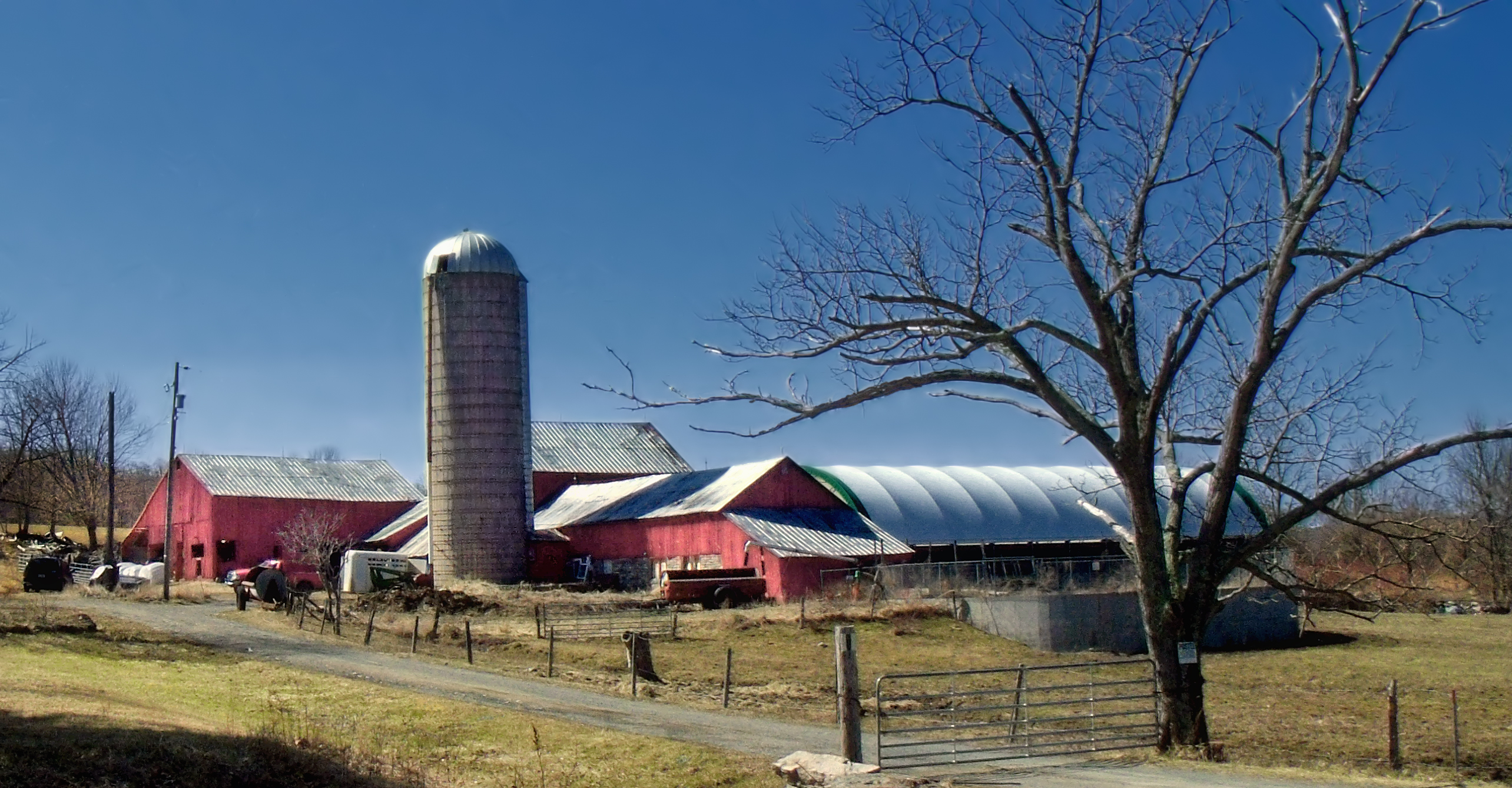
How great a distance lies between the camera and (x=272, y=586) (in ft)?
145

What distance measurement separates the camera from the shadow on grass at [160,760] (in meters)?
12.6

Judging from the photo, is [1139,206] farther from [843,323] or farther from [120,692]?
[120,692]

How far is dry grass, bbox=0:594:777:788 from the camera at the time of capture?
13.4 metres

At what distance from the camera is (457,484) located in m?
54.8

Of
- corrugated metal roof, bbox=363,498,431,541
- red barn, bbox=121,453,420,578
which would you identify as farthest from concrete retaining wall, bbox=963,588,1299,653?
red barn, bbox=121,453,420,578

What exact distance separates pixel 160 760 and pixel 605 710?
33.0ft

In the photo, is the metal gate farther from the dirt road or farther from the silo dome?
the silo dome

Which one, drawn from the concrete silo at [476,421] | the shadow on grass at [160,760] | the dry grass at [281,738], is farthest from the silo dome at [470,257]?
the shadow on grass at [160,760]

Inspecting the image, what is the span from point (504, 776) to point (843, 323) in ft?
22.4

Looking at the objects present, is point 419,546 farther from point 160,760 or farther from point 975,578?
point 160,760

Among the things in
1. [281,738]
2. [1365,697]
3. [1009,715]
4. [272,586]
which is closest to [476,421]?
[272,586]

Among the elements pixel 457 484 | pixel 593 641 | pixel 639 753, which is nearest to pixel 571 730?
pixel 639 753

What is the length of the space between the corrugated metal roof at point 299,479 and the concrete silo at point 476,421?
38.4 feet

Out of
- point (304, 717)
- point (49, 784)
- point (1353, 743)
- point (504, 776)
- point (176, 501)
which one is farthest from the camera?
point (176, 501)
